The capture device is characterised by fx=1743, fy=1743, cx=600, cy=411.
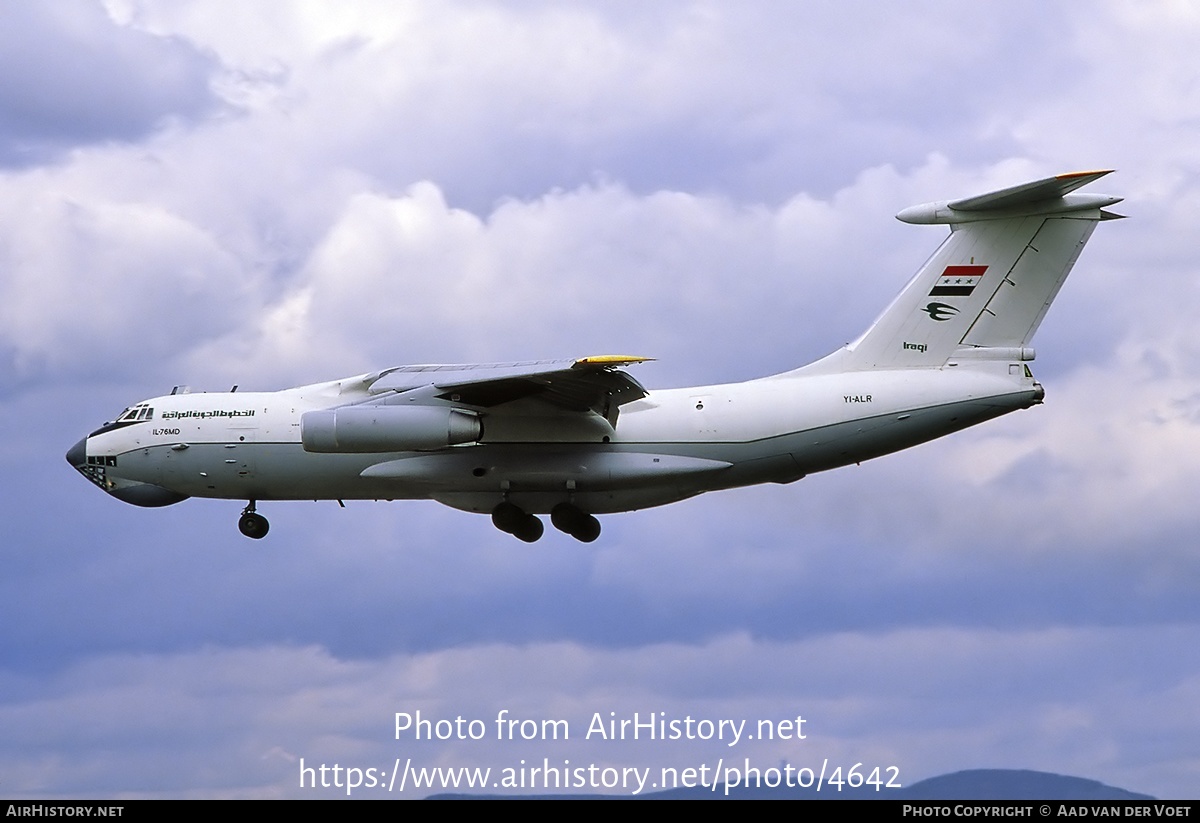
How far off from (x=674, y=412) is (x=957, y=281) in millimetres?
3408

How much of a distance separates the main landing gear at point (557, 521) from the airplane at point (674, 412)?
0.02 m

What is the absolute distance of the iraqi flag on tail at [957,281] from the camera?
748 inches

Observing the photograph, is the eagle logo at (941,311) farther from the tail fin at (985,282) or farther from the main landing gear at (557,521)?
the main landing gear at (557,521)

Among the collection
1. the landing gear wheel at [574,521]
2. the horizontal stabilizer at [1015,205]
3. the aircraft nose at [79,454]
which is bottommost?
the landing gear wheel at [574,521]

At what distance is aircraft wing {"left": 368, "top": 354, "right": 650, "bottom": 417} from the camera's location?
17922 millimetres

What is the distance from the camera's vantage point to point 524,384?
18328 millimetres

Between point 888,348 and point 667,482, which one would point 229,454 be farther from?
point 888,348

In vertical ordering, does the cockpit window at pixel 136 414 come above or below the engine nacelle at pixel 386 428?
above

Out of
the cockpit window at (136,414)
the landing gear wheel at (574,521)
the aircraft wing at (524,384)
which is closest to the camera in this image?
the aircraft wing at (524,384)

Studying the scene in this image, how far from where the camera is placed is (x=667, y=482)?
19.2m

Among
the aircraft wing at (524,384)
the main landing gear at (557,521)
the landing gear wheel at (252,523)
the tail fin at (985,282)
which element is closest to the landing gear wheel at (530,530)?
the main landing gear at (557,521)

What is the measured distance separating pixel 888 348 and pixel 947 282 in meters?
0.98
